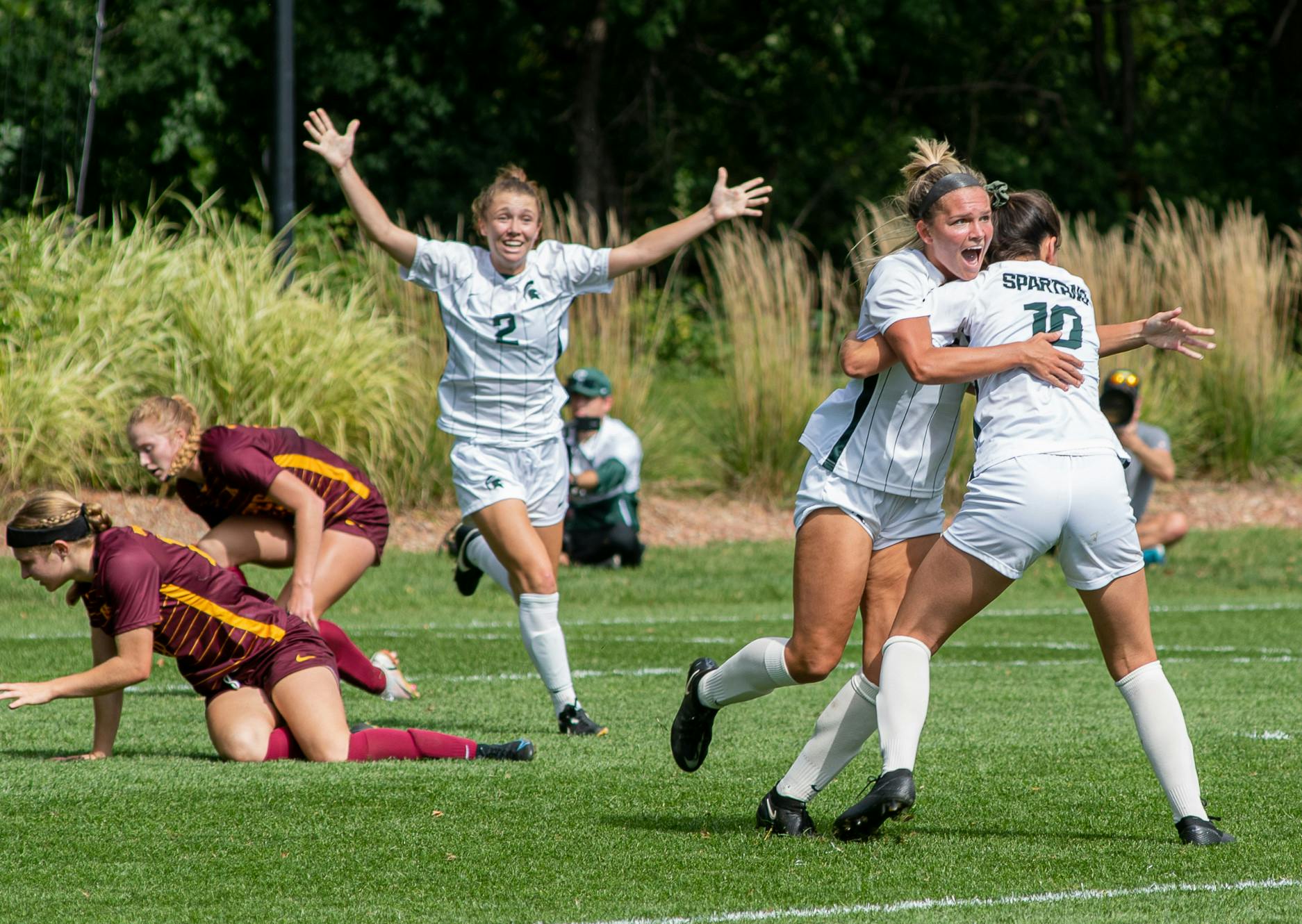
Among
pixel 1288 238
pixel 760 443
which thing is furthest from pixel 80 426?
pixel 1288 238

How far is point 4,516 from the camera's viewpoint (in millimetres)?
11906

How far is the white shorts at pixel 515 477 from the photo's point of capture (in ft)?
21.8

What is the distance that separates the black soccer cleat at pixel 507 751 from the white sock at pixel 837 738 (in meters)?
1.40

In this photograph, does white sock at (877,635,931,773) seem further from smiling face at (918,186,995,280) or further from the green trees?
the green trees

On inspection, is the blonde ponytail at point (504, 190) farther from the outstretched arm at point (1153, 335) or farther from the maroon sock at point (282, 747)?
the outstretched arm at point (1153, 335)

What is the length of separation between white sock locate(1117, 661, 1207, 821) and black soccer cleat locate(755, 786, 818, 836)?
939 mm

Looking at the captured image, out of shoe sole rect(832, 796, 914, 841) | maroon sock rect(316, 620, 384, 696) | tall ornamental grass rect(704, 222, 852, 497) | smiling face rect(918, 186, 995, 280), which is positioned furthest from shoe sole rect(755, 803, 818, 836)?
tall ornamental grass rect(704, 222, 852, 497)

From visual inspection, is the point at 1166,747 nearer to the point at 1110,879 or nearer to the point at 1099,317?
the point at 1110,879

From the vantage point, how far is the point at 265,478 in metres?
6.75

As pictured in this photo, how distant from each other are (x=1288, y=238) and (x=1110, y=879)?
A: 24674 millimetres

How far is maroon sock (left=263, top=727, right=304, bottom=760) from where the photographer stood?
5820 millimetres

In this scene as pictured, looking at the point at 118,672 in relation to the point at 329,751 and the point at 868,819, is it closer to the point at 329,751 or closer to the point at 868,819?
the point at 329,751

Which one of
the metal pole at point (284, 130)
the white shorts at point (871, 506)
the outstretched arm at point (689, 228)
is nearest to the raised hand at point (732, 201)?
the outstretched arm at point (689, 228)

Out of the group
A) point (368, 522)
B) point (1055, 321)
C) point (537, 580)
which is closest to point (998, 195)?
→ point (1055, 321)
